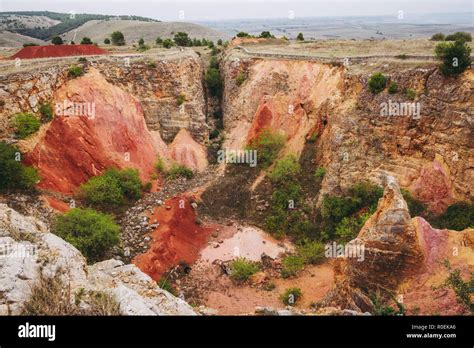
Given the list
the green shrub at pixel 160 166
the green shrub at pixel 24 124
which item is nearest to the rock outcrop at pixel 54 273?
the green shrub at pixel 24 124

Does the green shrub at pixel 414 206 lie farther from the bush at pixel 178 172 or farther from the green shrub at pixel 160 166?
the green shrub at pixel 160 166

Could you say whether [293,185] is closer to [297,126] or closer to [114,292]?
[297,126]

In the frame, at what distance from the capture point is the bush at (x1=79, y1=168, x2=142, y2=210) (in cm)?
2367

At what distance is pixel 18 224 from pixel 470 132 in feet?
65.8

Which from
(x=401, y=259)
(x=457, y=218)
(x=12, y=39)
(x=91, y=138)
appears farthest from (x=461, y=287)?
(x=12, y=39)

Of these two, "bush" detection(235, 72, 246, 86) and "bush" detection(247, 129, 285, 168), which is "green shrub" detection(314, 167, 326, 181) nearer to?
"bush" detection(247, 129, 285, 168)

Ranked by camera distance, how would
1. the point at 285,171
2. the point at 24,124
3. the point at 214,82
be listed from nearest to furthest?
1. the point at 24,124
2. the point at 285,171
3. the point at 214,82

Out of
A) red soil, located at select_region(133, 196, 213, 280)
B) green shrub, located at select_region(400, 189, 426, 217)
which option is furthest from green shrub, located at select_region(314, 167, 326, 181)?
red soil, located at select_region(133, 196, 213, 280)

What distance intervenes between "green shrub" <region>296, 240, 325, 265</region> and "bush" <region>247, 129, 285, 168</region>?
7333 mm

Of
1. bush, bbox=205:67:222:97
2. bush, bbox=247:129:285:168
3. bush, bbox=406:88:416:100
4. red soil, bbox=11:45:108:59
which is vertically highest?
red soil, bbox=11:45:108:59

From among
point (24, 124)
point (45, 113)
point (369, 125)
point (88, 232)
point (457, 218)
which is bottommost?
point (88, 232)

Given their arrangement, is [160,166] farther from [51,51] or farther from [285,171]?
[51,51]

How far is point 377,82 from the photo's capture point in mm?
24328

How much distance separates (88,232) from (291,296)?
9765 mm
